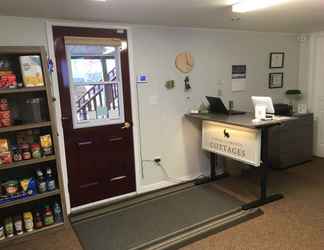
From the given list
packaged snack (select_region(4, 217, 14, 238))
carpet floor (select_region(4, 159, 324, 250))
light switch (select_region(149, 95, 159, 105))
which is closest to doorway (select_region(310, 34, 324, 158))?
carpet floor (select_region(4, 159, 324, 250))

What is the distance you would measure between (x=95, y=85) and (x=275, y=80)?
309cm

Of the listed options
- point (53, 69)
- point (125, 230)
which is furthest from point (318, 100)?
point (53, 69)

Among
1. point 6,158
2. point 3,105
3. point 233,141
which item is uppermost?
point 3,105

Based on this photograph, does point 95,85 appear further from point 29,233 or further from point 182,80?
point 29,233

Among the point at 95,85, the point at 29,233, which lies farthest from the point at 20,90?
the point at 29,233

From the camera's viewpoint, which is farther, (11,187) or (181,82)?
(181,82)

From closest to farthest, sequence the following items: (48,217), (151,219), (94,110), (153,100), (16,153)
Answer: (16,153) < (48,217) < (151,219) < (94,110) < (153,100)

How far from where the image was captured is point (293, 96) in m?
4.78

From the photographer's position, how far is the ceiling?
224cm

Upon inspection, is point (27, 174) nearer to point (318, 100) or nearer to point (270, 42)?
point (270, 42)

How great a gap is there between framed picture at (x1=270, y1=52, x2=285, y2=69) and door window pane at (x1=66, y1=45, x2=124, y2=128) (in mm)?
2694

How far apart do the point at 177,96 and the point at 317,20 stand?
208cm

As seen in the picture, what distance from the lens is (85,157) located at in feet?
10.1

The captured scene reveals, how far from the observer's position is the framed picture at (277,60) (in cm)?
432
